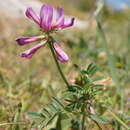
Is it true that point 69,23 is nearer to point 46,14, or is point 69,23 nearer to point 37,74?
point 46,14

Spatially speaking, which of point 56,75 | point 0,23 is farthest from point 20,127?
point 0,23

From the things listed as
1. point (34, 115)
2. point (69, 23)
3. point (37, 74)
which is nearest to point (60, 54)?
point (69, 23)

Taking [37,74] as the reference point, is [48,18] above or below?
above

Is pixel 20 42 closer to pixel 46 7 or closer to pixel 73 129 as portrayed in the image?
pixel 46 7

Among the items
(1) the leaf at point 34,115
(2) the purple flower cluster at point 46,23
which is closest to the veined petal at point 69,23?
(2) the purple flower cluster at point 46,23

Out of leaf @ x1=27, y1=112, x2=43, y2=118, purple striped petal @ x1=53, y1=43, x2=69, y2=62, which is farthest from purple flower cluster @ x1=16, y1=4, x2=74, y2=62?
leaf @ x1=27, y1=112, x2=43, y2=118

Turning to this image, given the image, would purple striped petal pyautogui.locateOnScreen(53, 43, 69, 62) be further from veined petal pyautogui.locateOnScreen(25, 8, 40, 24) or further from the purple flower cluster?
veined petal pyautogui.locateOnScreen(25, 8, 40, 24)

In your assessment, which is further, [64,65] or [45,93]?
[64,65]

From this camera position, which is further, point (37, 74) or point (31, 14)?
point (37, 74)
